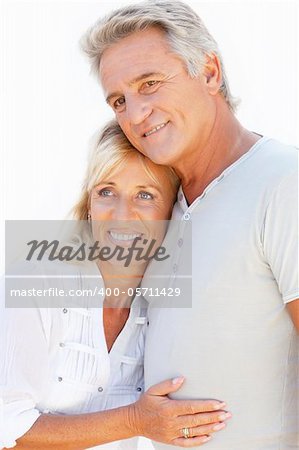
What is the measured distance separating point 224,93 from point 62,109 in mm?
1597

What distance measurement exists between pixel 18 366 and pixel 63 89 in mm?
1870

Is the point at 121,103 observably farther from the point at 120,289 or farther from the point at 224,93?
the point at 120,289

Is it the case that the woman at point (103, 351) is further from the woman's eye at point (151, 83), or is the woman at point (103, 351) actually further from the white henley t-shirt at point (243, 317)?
the woman's eye at point (151, 83)

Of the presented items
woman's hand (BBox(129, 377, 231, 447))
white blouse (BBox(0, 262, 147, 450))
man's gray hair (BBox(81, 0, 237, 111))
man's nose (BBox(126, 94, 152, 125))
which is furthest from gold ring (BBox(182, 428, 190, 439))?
man's gray hair (BBox(81, 0, 237, 111))

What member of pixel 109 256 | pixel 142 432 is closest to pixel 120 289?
pixel 109 256

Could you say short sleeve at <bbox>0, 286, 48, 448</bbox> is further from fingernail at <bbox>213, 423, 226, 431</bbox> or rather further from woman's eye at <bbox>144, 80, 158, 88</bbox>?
woman's eye at <bbox>144, 80, 158, 88</bbox>

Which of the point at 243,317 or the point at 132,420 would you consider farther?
the point at 132,420

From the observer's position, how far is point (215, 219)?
6.00ft

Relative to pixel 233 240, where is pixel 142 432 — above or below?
below

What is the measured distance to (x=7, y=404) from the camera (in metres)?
1.97

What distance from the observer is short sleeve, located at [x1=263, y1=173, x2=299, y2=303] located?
64.1 inches

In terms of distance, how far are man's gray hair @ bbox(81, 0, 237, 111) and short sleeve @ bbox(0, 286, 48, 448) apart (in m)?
0.82

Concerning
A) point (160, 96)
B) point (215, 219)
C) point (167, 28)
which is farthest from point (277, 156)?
point (167, 28)

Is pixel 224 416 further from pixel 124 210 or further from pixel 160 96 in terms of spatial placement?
pixel 160 96
